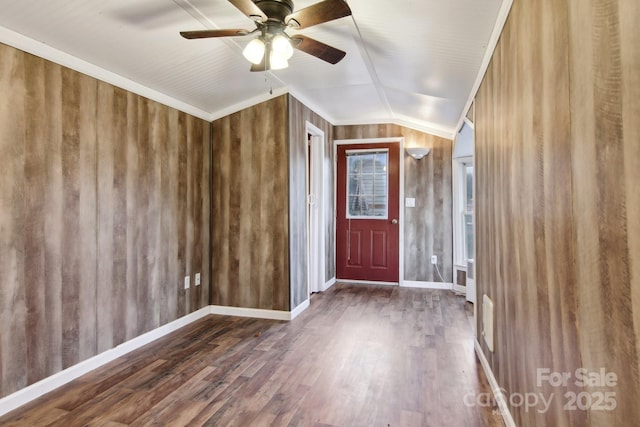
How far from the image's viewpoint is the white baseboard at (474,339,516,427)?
1803mm

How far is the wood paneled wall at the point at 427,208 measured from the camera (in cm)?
497

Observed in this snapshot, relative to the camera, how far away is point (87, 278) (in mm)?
2521

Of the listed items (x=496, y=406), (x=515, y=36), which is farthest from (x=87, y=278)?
(x=515, y=36)

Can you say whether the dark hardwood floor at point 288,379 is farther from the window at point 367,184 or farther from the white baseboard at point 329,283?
the window at point 367,184

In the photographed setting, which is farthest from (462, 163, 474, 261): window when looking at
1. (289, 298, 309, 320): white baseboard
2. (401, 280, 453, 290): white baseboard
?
(289, 298, 309, 320): white baseboard

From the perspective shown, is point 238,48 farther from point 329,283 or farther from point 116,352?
point 329,283

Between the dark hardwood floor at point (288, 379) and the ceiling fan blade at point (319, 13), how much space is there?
2.22 meters

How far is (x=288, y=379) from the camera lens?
2.40 meters

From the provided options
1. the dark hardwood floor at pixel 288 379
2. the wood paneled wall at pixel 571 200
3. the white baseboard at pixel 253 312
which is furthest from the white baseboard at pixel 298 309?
the wood paneled wall at pixel 571 200

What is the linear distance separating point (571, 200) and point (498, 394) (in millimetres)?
→ 1554

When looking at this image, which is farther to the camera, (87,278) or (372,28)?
(87,278)

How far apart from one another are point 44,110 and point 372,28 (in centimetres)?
225

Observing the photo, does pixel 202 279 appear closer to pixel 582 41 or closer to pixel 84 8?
pixel 84 8

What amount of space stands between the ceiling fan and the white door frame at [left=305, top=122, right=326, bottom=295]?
2.68 meters
